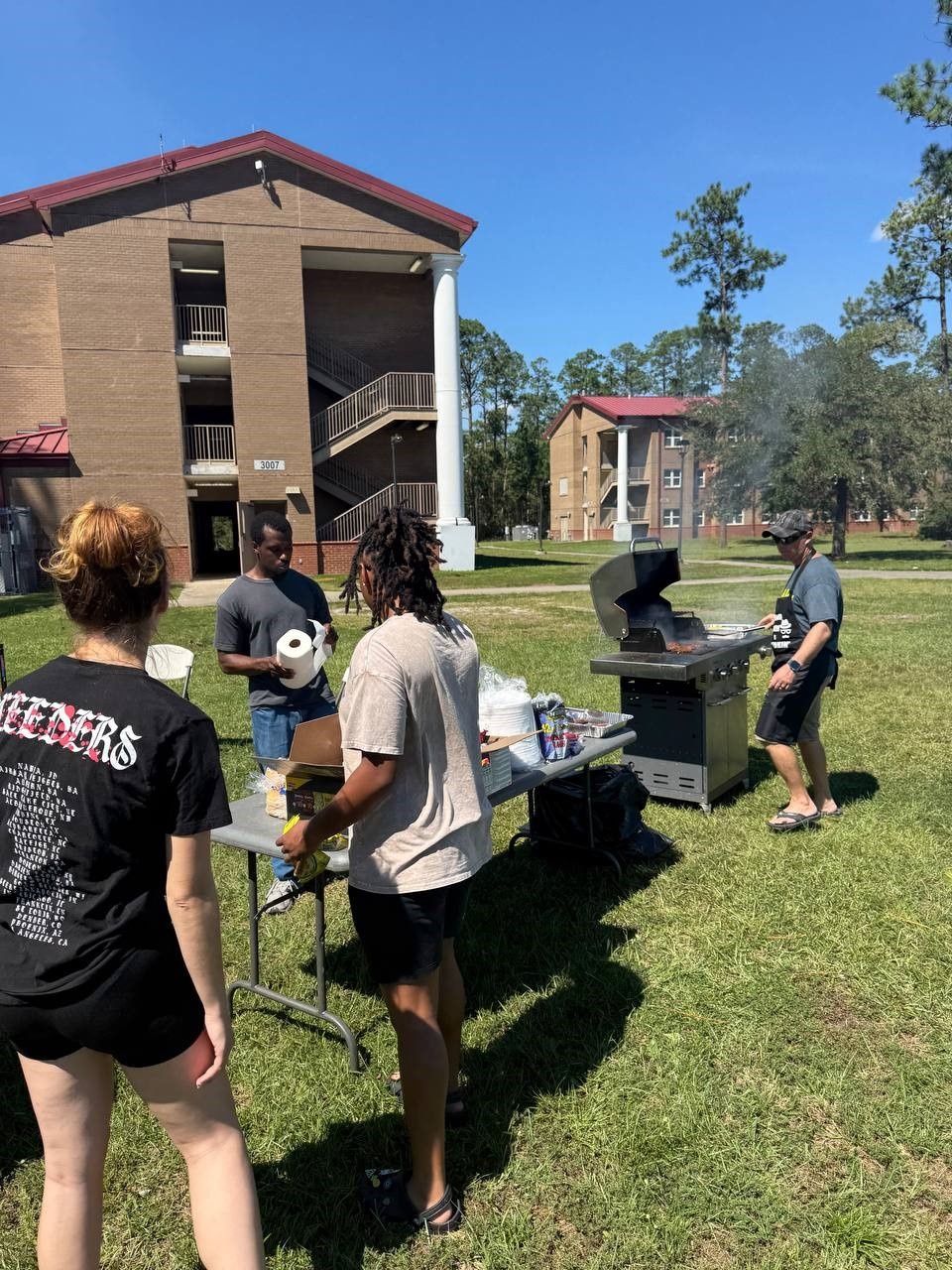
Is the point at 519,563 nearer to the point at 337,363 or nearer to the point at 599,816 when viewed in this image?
the point at 337,363

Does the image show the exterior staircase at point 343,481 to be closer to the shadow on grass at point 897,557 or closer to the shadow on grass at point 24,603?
the shadow on grass at point 24,603

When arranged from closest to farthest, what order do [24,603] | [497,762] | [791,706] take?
1. [497,762]
2. [791,706]
3. [24,603]

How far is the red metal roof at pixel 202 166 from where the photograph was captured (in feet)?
69.5

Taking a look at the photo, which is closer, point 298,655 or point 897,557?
point 298,655

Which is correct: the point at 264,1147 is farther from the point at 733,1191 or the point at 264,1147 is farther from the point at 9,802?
the point at 9,802

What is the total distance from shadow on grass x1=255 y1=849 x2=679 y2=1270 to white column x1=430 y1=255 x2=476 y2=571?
2037 centimetres

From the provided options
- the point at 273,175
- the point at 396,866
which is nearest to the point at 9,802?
the point at 396,866

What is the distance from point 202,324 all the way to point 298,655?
2275 cm

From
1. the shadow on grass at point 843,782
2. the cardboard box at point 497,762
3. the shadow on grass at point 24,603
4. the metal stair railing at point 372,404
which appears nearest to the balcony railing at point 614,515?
the metal stair railing at point 372,404

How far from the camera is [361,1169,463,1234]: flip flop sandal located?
2217mm

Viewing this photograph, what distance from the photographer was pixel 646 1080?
2.81 meters

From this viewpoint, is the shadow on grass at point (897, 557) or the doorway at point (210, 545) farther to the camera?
the doorway at point (210, 545)

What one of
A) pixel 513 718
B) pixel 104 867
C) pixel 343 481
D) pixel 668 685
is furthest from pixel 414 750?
pixel 343 481

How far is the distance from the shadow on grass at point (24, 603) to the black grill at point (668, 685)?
1452 centimetres
